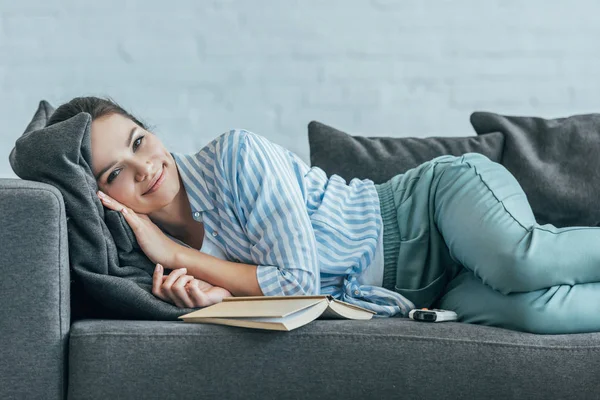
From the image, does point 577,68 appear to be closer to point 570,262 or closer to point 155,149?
point 570,262

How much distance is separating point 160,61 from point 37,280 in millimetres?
1422

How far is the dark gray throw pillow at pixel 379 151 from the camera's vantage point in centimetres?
241

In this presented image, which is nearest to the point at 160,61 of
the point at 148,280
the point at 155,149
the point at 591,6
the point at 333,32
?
the point at 333,32

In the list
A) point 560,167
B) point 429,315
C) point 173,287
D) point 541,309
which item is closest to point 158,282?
point 173,287

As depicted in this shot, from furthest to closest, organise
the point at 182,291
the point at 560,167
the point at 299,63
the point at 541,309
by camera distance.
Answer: the point at 299,63 < the point at 560,167 < the point at 182,291 < the point at 541,309

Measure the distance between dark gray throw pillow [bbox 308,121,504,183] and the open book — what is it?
0.78 metres

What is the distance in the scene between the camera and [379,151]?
2.43 m

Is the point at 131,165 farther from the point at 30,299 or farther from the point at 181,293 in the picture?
the point at 30,299

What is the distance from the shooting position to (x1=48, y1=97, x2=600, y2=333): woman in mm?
1744

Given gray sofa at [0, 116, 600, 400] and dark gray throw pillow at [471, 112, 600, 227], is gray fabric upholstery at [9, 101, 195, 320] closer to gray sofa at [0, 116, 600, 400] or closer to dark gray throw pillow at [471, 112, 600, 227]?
gray sofa at [0, 116, 600, 400]

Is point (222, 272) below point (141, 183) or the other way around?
below

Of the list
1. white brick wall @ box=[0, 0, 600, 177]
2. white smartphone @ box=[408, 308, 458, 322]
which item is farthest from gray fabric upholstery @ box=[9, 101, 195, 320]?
white brick wall @ box=[0, 0, 600, 177]

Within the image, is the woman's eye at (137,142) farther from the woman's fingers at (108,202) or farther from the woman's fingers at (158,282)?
A: the woman's fingers at (158,282)

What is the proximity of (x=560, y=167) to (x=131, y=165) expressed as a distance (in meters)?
1.29
